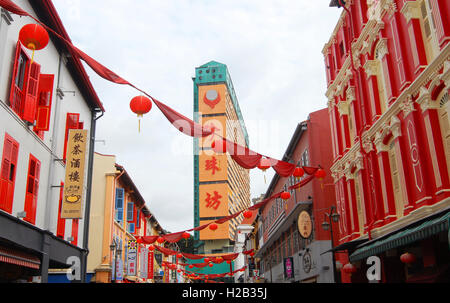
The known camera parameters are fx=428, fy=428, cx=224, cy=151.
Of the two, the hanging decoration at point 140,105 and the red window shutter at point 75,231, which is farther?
the red window shutter at point 75,231

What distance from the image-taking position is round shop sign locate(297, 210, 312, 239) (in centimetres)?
2358

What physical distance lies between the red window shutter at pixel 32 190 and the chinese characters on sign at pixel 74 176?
107 centimetres

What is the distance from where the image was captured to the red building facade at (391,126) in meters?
13.0

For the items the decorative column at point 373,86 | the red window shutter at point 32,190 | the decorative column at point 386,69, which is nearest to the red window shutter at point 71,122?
the red window shutter at point 32,190

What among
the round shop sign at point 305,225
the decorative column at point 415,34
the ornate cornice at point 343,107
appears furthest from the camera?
the round shop sign at point 305,225

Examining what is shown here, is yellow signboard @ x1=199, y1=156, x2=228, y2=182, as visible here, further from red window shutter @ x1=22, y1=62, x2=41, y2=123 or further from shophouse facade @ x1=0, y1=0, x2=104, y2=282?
red window shutter @ x1=22, y1=62, x2=41, y2=123

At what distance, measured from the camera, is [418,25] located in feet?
46.9

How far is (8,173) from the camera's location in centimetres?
1255

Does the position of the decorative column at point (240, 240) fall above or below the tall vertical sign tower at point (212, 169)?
below

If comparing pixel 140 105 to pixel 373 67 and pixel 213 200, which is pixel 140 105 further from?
pixel 213 200

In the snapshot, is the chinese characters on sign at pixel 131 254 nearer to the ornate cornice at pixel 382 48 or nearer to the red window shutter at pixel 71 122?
the red window shutter at pixel 71 122

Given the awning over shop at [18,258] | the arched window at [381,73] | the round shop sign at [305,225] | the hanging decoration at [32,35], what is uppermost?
the arched window at [381,73]

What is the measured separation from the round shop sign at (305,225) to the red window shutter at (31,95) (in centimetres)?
1521

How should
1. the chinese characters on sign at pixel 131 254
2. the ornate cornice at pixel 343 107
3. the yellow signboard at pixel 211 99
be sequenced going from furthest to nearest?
1. the yellow signboard at pixel 211 99
2. the chinese characters on sign at pixel 131 254
3. the ornate cornice at pixel 343 107
